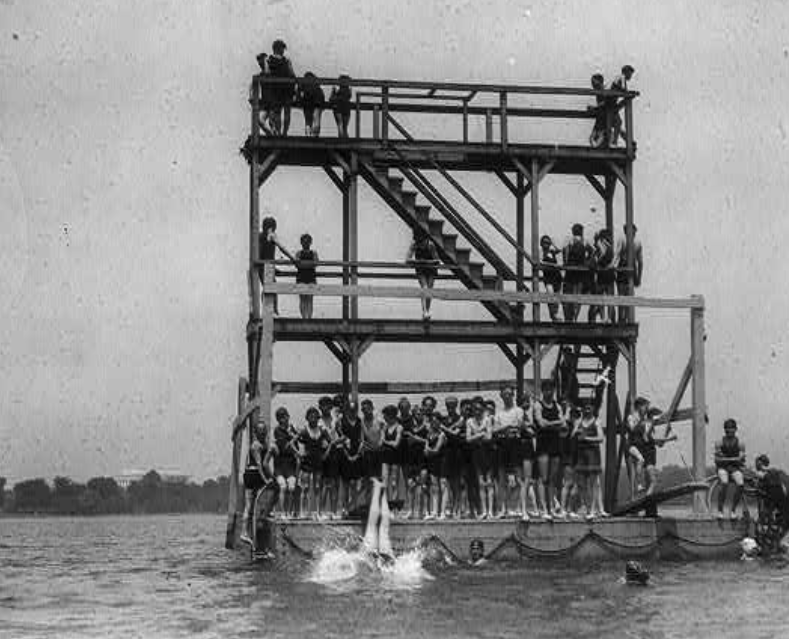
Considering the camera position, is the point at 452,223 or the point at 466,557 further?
the point at 452,223

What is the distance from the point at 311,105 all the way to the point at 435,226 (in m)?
3.11

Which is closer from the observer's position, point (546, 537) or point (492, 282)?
point (546, 537)

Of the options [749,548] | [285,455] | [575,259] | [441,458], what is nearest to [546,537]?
[441,458]

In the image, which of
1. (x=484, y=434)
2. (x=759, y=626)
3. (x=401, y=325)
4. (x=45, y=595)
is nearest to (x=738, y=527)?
(x=484, y=434)

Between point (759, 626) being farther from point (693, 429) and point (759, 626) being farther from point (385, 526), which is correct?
point (693, 429)

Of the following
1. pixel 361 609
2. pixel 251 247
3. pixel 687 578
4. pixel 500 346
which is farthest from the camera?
pixel 500 346

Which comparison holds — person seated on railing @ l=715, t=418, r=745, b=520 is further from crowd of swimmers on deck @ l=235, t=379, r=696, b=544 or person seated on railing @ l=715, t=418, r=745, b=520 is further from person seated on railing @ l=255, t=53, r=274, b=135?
person seated on railing @ l=255, t=53, r=274, b=135

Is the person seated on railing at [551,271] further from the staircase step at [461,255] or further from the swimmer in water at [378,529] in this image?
the swimmer in water at [378,529]

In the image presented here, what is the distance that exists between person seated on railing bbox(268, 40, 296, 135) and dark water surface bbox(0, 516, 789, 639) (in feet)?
25.5

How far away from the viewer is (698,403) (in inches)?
1018

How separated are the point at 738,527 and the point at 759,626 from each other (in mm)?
8312

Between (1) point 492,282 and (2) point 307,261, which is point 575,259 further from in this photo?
(2) point 307,261

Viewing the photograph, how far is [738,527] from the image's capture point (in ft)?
82.5

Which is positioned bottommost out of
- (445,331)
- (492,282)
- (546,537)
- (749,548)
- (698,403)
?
(749,548)
